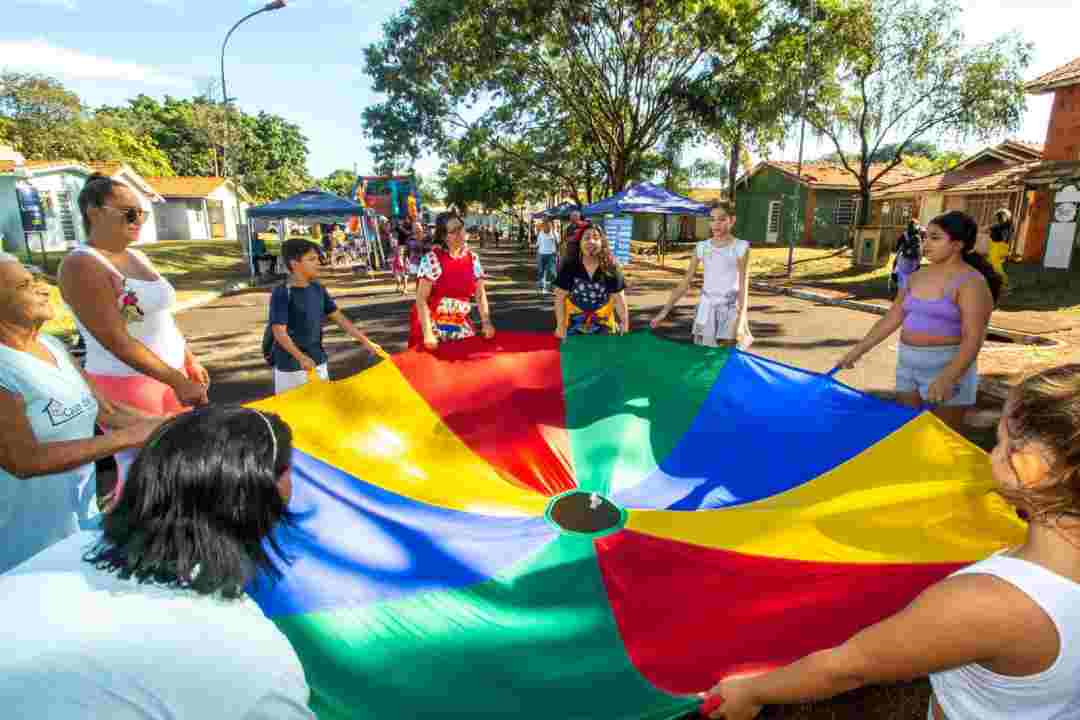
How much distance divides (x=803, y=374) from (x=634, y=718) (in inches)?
101

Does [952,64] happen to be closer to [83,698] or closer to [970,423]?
[970,423]

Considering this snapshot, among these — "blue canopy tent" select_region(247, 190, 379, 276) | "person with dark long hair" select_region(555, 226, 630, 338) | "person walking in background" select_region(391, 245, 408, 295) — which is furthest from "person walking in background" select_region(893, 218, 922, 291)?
"blue canopy tent" select_region(247, 190, 379, 276)

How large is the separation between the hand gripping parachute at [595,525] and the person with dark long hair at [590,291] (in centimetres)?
86

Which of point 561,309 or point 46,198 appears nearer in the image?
point 561,309

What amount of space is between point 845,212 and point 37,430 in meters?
39.3

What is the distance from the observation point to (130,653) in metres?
0.94

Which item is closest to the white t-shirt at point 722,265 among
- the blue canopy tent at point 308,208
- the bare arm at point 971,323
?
the bare arm at point 971,323

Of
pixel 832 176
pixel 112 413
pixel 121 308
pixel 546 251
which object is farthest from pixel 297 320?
pixel 832 176

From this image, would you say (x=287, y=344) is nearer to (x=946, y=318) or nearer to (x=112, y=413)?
(x=112, y=413)

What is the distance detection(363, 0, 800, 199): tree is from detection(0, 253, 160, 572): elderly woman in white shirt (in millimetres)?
19757

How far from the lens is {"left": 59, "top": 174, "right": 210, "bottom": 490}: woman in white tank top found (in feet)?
8.66

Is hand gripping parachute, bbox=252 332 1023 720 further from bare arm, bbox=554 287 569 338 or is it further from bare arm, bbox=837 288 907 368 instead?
bare arm, bbox=554 287 569 338

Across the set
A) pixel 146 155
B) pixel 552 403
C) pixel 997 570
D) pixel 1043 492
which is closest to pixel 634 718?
pixel 997 570

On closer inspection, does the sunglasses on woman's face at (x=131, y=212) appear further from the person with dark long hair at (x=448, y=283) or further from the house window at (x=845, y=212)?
the house window at (x=845, y=212)
